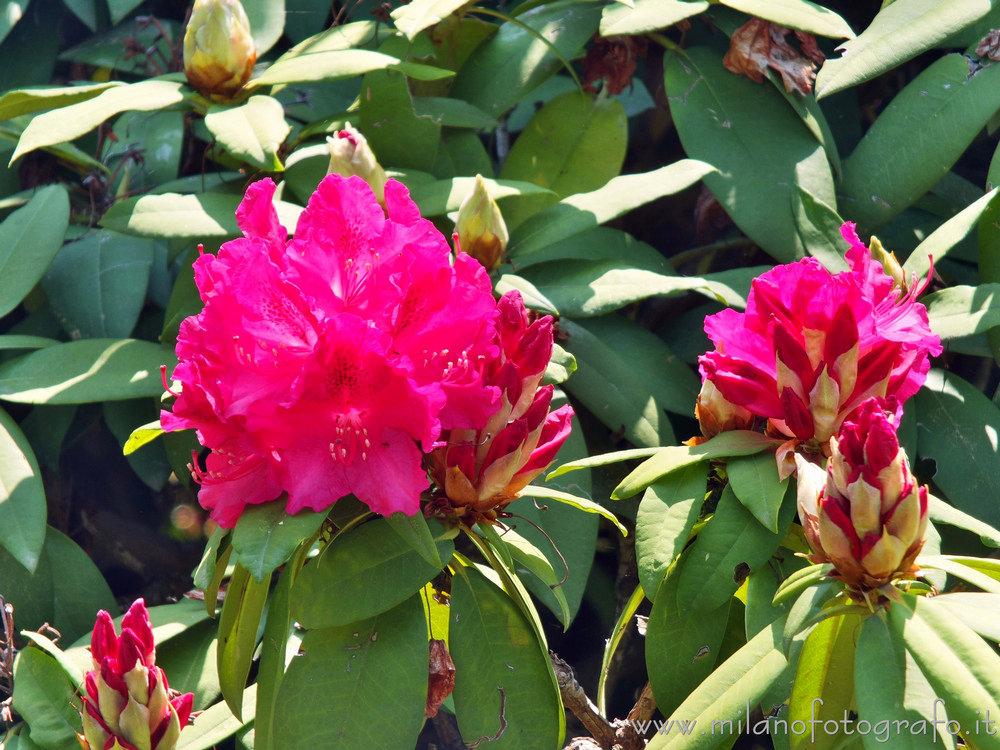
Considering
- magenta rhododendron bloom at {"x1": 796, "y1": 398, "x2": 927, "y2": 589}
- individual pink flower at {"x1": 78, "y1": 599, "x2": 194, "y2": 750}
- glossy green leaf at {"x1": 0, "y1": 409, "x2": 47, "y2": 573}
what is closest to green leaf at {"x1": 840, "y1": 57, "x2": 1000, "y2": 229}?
magenta rhododendron bloom at {"x1": 796, "y1": 398, "x2": 927, "y2": 589}

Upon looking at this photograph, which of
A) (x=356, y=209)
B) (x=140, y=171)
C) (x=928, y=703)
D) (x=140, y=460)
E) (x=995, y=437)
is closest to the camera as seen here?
(x=928, y=703)

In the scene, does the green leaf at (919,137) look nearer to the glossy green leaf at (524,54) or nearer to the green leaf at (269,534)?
the glossy green leaf at (524,54)

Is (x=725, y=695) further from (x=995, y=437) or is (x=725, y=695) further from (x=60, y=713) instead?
(x=60, y=713)

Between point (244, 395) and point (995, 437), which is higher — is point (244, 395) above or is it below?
above

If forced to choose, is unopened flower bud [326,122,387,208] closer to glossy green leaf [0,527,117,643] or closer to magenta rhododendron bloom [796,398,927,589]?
magenta rhododendron bloom [796,398,927,589]

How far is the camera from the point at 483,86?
4.33 ft

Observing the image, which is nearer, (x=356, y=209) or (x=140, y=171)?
(x=356, y=209)

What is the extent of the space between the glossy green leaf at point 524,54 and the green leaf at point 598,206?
0.28 metres

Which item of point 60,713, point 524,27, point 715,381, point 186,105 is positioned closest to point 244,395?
point 715,381

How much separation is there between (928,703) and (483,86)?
1.04 metres

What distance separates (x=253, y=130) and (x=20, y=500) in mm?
529

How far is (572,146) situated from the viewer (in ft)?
4.28

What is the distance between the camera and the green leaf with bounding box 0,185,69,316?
3.76 feet

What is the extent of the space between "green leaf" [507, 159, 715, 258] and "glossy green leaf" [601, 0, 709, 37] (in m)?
0.21
